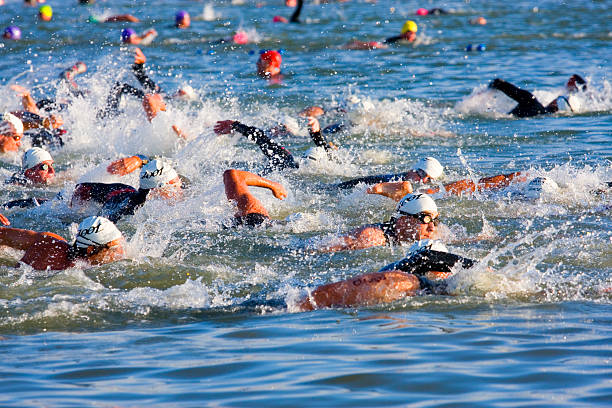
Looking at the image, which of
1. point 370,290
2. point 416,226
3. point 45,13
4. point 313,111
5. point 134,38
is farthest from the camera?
point 45,13

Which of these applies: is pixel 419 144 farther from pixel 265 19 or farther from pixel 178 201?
pixel 265 19

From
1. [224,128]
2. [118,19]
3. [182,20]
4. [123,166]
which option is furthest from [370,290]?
[118,19]

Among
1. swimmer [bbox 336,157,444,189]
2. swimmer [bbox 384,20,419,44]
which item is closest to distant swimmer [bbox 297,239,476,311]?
swimmer [bbox 336,157,444,189]

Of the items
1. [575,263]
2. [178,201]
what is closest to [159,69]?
[178,201]

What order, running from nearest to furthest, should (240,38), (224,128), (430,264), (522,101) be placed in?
(430,264)
(224,128)
(522,101)
(240,38)

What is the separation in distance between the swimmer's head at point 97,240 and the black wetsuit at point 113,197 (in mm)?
1565

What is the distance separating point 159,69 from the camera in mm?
23062

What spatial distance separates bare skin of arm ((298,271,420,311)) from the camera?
704 cm

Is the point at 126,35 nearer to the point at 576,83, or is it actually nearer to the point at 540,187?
the point at 576,83

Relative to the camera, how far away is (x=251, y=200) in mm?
9906

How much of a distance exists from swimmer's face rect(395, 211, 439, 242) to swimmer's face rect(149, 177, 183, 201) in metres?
2.92

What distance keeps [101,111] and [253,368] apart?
11492 millimetres

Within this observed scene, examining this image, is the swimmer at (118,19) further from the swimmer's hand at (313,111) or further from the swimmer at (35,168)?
the swimmer at (35,168)

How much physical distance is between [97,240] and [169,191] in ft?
7.28
